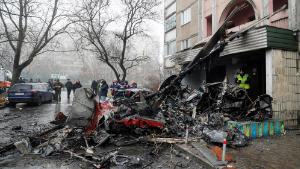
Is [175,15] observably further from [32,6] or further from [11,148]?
[11,148]

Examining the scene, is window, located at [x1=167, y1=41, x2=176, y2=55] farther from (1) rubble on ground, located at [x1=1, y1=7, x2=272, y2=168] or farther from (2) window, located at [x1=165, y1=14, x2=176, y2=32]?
(1) rubble on ground, located at [x1=1, y1=7, x2=272, y2=168]

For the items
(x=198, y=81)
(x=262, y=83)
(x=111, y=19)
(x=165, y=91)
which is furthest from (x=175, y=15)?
(x=165, y=91)

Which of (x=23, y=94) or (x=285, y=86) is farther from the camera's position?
(x=23, y=94)

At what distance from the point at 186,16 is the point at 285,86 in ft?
48.7

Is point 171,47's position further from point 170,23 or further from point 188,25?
point 188,25

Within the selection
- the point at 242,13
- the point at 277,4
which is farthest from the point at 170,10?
the point at 277,4

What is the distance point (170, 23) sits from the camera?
93.1ft

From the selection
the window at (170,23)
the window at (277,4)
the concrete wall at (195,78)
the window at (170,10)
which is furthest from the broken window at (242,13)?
the window at (170,10)

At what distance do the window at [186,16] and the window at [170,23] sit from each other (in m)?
2.43

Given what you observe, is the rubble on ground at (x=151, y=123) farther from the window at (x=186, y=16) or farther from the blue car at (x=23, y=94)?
the window at (x=186, y=16)

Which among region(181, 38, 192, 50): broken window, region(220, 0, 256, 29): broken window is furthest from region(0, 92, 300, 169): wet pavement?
region(181, 38, 192, 50): broken window

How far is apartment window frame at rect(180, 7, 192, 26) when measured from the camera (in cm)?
2298

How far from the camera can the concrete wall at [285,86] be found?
10.1m

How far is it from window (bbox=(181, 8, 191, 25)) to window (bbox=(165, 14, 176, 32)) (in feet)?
7.98
